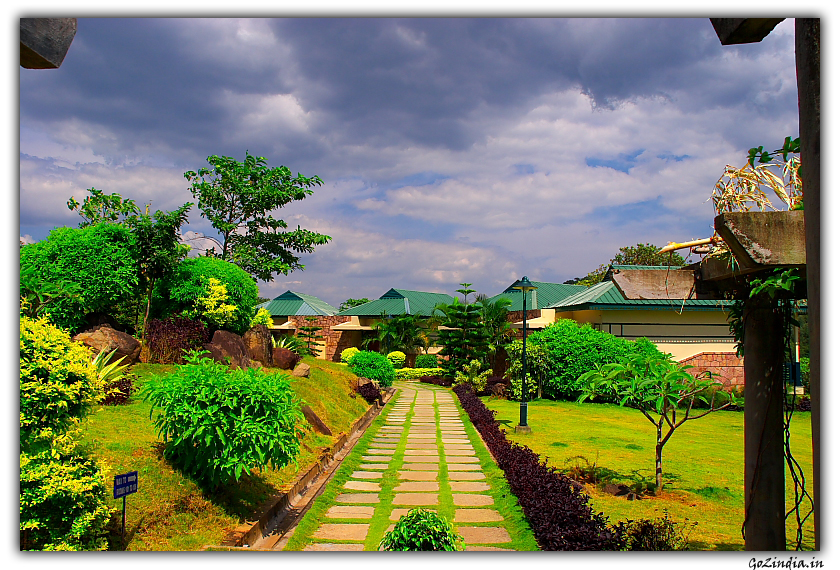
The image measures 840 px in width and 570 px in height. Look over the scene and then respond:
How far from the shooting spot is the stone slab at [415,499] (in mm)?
5109

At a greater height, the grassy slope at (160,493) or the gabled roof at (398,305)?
the gabled roof at (398,305)

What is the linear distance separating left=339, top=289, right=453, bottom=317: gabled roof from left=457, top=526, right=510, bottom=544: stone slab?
71.4 feet

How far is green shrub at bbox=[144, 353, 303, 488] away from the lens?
3963mm

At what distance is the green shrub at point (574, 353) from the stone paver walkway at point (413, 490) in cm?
614

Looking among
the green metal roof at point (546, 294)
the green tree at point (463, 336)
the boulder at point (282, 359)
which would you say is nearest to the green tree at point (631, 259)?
the green metal roof at point (546, 294)

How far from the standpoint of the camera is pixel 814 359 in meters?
1.88

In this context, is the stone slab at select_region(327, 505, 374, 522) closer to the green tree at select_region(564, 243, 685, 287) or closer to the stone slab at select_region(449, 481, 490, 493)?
the stone slab at select_region(449, 481, 490, 493)

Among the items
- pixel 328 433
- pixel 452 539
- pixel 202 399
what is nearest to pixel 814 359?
pixel 452 539

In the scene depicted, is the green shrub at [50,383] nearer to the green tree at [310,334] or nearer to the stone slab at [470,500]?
the stone slab at [470,500]

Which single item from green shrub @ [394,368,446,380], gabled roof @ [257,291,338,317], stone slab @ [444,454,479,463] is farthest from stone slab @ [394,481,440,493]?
gabled roof @ [257,291,338,317]

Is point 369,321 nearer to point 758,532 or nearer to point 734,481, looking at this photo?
point 734,481

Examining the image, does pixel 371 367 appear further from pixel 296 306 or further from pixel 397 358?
pixel 296 306

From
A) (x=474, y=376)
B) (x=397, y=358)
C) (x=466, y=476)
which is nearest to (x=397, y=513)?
(x=466, y=476)

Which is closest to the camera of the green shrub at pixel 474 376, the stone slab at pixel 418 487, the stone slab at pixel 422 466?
the stone slab at pixel 418 487
